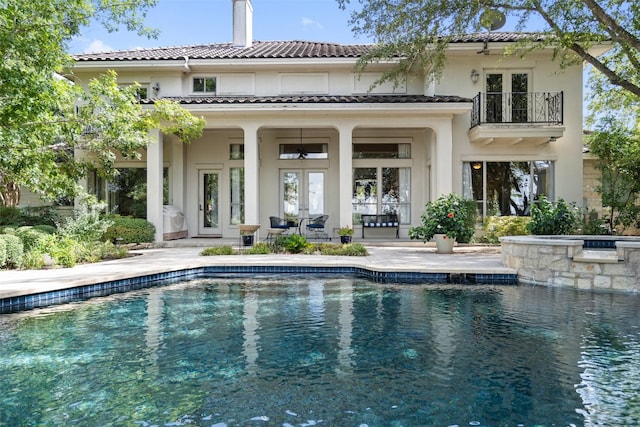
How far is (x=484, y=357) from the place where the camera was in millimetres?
4180

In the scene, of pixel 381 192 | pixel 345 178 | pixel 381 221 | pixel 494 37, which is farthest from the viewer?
pixel 381 192

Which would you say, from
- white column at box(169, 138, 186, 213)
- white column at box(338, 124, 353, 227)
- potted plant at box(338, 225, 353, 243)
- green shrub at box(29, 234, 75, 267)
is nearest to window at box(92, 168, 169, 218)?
white column at box(169, 138, 186, 213)

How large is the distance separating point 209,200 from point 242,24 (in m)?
6.71

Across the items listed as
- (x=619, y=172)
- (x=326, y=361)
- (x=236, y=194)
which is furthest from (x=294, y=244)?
(x=619, y=172)

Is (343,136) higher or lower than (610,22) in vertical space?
lower

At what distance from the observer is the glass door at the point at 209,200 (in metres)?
14.7

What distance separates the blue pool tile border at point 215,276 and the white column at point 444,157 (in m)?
4.78

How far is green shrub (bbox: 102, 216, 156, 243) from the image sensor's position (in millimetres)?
12062

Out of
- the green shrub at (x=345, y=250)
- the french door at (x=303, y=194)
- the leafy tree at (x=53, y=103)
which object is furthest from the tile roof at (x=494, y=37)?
the leafy tree at (x=53, y=103)

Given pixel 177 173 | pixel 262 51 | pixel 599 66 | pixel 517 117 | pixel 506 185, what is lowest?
pixel 506 185

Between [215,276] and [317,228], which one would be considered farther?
[317,228]

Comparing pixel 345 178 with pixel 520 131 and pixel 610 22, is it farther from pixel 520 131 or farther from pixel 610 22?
pixel 610 22

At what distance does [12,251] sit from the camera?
317 inches

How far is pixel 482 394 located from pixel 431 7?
9.25 m
